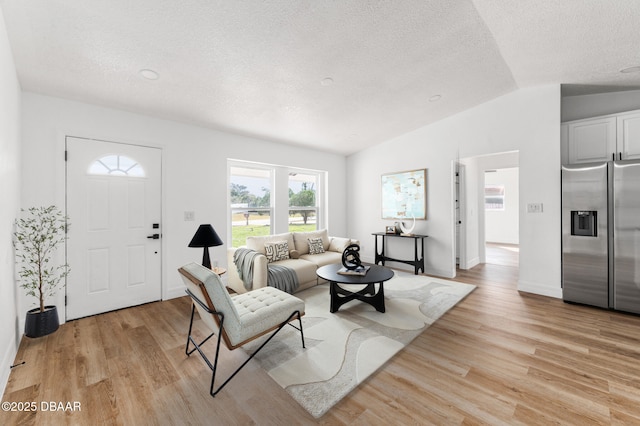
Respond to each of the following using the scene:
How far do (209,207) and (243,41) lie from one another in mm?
2505

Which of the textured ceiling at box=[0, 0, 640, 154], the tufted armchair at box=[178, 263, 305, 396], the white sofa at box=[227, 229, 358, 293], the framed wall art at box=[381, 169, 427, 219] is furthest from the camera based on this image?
the framed wall art at box=[381, 169, 427, 219]

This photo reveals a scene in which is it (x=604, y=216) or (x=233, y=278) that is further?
(x=233, y=278)

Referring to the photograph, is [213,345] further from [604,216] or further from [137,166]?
[604,216]

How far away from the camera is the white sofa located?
3.40 meters

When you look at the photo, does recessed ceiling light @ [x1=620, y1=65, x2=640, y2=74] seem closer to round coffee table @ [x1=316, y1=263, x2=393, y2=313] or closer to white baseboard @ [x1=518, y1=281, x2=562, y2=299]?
white baseboard @ [x1=518, y1=281, x2=562, y2=299]

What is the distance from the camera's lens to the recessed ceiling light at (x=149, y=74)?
99.9 inches

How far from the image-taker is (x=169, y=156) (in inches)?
144

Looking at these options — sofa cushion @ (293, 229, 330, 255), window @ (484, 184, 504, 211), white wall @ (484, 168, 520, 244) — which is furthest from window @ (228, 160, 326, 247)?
window @ (484, 184, 504, 211)

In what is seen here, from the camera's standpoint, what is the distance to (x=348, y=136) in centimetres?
500

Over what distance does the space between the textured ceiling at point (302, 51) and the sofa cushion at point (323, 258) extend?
2239 millimetres

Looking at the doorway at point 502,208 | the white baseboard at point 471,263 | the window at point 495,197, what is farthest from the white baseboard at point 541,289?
the window at point 495,197

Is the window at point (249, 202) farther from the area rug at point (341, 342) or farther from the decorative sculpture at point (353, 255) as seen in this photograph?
the decorative sculpture at point (353, 255)

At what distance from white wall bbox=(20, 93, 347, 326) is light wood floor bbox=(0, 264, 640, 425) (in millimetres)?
1093

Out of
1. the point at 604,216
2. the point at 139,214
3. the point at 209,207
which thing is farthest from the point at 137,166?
the point at 604,216
